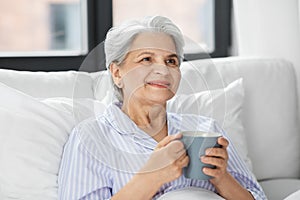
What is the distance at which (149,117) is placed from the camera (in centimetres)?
136

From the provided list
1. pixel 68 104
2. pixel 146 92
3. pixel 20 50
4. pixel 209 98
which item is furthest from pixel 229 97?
pixel 20 50

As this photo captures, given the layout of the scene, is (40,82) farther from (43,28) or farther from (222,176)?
(43,28)

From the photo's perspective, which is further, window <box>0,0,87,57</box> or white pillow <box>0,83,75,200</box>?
window <box>0,0,87,57</box>

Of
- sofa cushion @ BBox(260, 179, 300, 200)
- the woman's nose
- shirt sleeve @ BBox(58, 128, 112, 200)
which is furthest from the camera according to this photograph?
sofa cushion @ BBox(260, 179, 300, 200)

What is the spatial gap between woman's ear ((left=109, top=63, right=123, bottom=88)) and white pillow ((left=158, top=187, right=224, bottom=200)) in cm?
30

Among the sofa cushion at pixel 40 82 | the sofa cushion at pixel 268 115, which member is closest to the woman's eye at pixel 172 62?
the sofa cushion at pixel 40 82

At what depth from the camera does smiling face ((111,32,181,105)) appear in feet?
4.12

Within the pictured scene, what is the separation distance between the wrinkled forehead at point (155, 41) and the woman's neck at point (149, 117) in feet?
0.41

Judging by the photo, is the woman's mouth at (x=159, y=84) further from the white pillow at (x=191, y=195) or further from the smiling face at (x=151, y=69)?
the white pillow at (x=191, y=195)

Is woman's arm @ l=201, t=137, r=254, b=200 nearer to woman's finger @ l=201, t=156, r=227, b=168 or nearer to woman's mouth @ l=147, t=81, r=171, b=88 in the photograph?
woman's finger @ l=201, t=156, r=227, b=168

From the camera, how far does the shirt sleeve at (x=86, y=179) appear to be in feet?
5.04

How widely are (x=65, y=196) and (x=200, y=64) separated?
0.50 meters

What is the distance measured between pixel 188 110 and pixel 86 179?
1.09 ft

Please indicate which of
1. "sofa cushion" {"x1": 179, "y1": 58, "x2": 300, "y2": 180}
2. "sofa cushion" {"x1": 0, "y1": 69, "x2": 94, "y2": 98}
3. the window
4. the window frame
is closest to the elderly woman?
"sofa cushion" {"x1": 0, "y1": 69, "x2": 94, "y2": 98}
